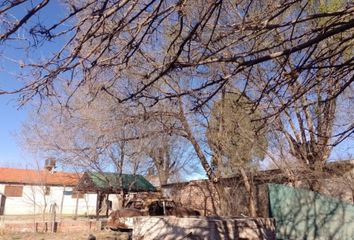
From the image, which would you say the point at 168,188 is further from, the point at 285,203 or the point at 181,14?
the point at 181,14

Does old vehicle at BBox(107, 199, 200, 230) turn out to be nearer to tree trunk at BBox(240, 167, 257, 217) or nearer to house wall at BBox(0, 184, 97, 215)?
tree trunk at BBox(240, 167, 257, 217)

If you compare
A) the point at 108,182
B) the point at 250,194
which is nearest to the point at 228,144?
the point at 250,194

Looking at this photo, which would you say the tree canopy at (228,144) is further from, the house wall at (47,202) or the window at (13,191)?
the window at (13,191)

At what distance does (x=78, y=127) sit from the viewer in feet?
58.9

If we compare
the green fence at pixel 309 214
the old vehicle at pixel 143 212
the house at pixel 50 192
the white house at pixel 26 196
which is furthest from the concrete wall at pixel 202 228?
the white house at pixel 26 196

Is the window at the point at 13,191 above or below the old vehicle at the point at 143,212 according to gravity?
above

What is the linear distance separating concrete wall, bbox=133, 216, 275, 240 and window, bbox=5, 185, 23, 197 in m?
37.2

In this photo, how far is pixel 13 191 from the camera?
1684 inches

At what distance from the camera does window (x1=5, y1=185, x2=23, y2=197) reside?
4250 cm

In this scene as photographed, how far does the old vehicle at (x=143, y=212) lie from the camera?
16983 millimetres

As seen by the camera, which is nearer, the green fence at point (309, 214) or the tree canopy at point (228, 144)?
the green fence at point (309, 214)

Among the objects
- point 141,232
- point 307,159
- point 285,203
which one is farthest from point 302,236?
point 307,159

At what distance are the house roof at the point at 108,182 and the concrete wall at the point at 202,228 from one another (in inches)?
740

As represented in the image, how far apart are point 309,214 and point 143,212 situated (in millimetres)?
11164
